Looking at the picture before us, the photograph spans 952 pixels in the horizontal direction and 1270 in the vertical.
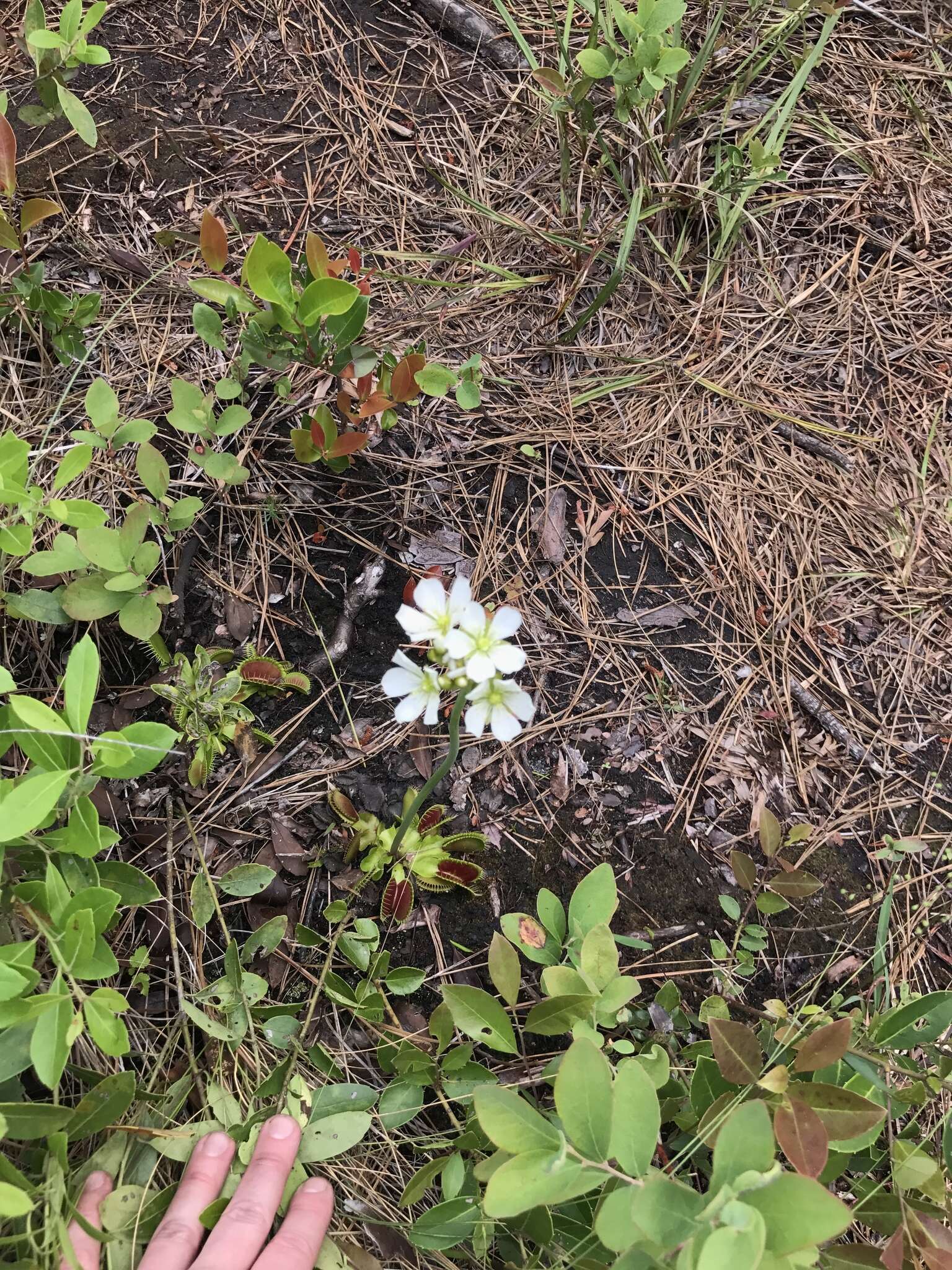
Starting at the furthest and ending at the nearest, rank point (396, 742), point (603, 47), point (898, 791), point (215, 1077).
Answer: point (603, 47) < point (898, 791) < point (396, 742) < point (215, 1077)

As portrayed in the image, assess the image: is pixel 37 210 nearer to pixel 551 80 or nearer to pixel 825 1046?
pixel 551 80

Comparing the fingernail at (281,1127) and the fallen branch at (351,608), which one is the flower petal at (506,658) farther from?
the fingernail at (281,1127)

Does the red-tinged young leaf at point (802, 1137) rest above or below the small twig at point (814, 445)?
below

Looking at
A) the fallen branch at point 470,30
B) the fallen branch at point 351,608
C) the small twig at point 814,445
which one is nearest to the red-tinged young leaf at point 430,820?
the fallen branch at point 351,608

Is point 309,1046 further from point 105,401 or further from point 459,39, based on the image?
point 459,39

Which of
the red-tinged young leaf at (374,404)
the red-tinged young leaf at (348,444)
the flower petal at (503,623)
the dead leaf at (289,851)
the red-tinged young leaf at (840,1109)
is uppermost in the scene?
the flower petal at (503,623)

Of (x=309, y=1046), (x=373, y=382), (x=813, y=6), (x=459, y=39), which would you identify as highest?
(x=813, y=6)

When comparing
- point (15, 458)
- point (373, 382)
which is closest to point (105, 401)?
point (15, 458)
